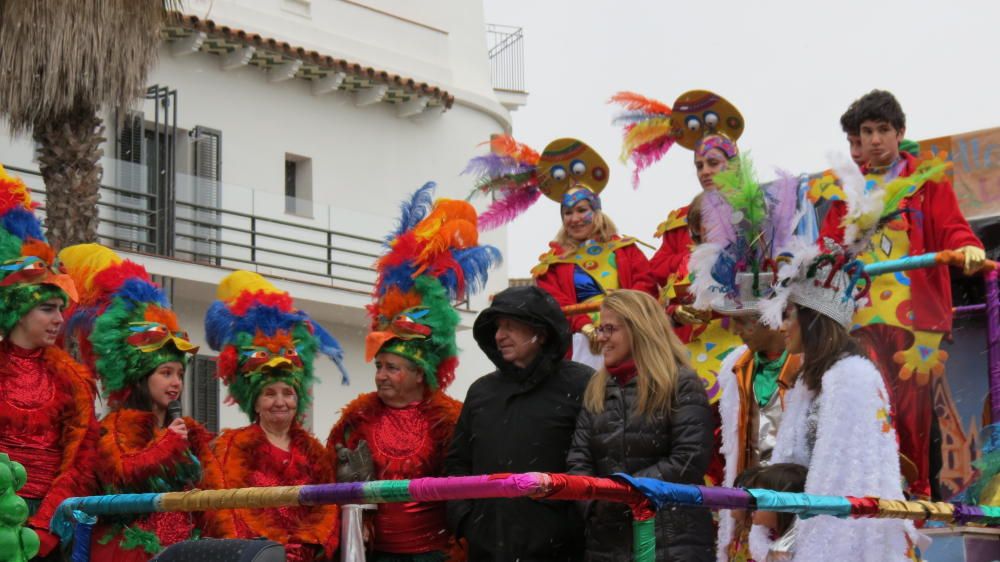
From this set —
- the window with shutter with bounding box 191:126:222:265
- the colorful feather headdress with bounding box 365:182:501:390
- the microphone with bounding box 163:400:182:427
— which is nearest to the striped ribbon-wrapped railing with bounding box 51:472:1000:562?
the microphone with bounding box 163:400:182:427

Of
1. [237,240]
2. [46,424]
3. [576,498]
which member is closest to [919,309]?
[576,498]

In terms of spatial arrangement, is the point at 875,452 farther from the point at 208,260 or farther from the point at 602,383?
the point at 208,260

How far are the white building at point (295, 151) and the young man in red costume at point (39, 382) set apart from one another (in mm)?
10594

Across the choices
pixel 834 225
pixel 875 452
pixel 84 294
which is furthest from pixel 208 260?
pixel 875 452

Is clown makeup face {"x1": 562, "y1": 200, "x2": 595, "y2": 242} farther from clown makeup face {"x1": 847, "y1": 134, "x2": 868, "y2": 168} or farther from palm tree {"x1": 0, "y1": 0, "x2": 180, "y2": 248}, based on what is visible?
palm tree {"x1": 0, "y1": 0, "x2": 180, "y2": 248}

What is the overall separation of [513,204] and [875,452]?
4866 millimetres

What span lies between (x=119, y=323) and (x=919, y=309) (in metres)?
3.82

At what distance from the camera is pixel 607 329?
689 cm

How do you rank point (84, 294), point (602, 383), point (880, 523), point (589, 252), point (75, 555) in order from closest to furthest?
1. point (880, 523)
2. point (75, 555)
3. point (602, 383)
4. point (84, 294)
5. point (589, 252)

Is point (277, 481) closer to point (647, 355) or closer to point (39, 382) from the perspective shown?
point (39, 382)

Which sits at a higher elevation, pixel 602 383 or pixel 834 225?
pixel 834 225

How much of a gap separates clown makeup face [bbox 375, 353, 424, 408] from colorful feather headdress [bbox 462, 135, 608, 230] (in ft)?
6.30

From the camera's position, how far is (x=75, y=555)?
6230mm

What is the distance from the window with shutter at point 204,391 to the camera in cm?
1922
